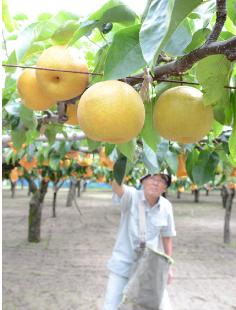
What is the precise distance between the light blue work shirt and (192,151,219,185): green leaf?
1664mm

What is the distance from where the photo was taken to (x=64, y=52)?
916 millimetres

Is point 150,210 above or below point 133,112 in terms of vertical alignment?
below

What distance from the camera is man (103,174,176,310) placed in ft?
11.0

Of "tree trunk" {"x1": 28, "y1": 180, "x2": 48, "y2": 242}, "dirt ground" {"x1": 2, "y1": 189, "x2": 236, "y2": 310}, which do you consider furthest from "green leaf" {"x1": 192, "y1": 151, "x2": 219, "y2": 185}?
"tree trunk" {"x1": 28, "y1": 180, "x2": 48, "y2": 242}

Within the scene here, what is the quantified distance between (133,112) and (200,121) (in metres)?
0.17

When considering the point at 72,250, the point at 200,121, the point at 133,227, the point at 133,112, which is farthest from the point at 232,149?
the point at 72,250

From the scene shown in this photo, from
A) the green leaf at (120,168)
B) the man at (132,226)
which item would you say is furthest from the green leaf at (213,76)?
the man at (132,226)

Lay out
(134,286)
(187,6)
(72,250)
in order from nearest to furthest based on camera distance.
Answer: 1. (187,6)
2. (134,286)
3. (72,250)

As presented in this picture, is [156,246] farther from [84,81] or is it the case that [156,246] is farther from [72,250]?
[72,250]

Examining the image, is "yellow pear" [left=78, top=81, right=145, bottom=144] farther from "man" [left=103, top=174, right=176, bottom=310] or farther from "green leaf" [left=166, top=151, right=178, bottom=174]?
"man" [left=103, top=174, right=176, bottom=310]

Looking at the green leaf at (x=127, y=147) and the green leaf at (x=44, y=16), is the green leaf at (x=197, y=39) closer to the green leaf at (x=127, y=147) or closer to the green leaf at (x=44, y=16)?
the green leaf at (x=127, y=147)

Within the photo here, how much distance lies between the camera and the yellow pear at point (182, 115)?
815mm

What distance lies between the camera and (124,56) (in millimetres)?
792

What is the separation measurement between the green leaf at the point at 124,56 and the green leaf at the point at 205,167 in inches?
39.9
